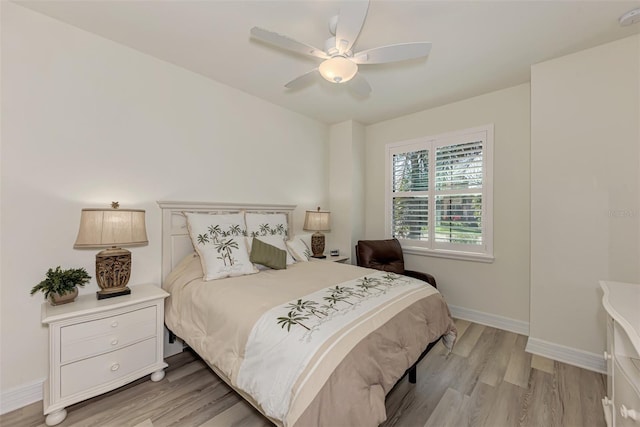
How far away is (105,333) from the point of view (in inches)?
67.9

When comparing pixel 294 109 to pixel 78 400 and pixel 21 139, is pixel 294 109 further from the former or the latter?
pixel 78 400

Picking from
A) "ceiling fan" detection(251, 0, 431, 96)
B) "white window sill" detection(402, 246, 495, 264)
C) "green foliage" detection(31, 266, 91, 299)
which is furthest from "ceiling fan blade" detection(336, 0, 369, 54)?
"white window sill" detection(402, 246, 495, 264)

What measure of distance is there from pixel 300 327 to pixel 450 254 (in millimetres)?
2595

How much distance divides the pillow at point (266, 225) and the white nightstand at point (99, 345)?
1.04 metres

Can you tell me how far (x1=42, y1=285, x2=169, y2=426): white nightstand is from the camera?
1.56 metres

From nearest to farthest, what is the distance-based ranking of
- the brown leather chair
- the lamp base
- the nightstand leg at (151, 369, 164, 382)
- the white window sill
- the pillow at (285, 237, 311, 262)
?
the lamp base
the nightstand leg at (151, 369, 164, 382)
the pillow at (285, 237, 311, 262)
the white window sill
the brown leather chair

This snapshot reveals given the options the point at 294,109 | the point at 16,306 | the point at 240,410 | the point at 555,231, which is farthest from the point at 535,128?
the point at 16,306

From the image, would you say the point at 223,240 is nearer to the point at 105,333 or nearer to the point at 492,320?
the point at 105,333

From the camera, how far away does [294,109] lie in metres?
3.52

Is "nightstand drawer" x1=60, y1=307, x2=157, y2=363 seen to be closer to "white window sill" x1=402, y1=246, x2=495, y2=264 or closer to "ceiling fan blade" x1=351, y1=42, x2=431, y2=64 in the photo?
"ceiling fan blade" x1=351, y1=42, x2=431, y2=64

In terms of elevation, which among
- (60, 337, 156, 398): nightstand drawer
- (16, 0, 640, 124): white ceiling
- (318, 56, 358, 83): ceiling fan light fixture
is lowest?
(60, 337, 156, 398): nightstand drawer

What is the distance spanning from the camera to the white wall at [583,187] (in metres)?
2.07

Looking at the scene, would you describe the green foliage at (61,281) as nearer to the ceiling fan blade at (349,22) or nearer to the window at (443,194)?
the ceiling fan blade at (349,22)

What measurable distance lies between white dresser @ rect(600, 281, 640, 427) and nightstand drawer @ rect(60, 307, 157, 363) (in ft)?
8.43
